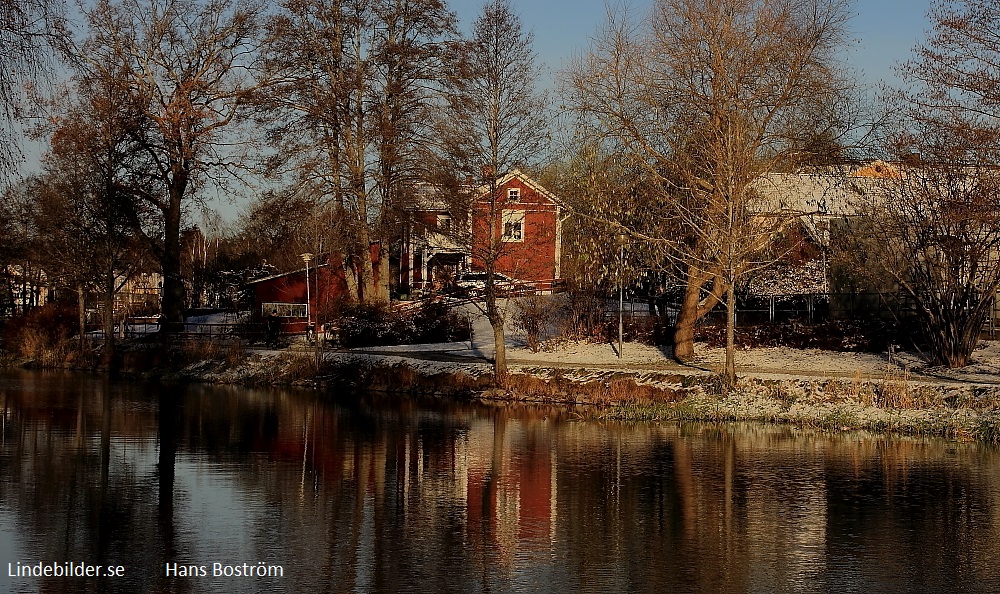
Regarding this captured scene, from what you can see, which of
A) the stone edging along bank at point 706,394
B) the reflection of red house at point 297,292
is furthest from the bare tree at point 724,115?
the reflection of red house at point 297,292

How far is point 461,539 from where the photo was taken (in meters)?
13.7

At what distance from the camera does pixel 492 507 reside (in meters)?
16.0

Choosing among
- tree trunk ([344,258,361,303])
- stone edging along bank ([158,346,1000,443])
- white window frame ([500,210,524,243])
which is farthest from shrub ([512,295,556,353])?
tree trunk ([344,258,361,303])

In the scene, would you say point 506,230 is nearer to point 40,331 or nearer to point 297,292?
point 40,331

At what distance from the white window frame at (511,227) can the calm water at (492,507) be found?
33.3 feet

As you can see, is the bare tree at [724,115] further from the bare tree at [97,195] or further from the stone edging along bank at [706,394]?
the bare tree at [97,195]

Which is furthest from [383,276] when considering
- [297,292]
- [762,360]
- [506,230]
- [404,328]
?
[762,360]

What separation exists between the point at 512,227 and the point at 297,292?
27.5 meters

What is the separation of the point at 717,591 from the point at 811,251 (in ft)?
95.9

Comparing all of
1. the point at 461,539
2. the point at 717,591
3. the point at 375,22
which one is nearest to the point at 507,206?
A: the point at 375,22

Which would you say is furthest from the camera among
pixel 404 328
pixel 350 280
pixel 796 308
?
pixel 350 280

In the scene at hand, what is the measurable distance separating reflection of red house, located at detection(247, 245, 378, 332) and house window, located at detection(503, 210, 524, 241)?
14.3 m

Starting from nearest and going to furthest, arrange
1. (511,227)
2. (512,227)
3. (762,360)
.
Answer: (762,360) < (511,227) < (512,227)

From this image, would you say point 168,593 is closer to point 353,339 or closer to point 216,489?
point 216,489
